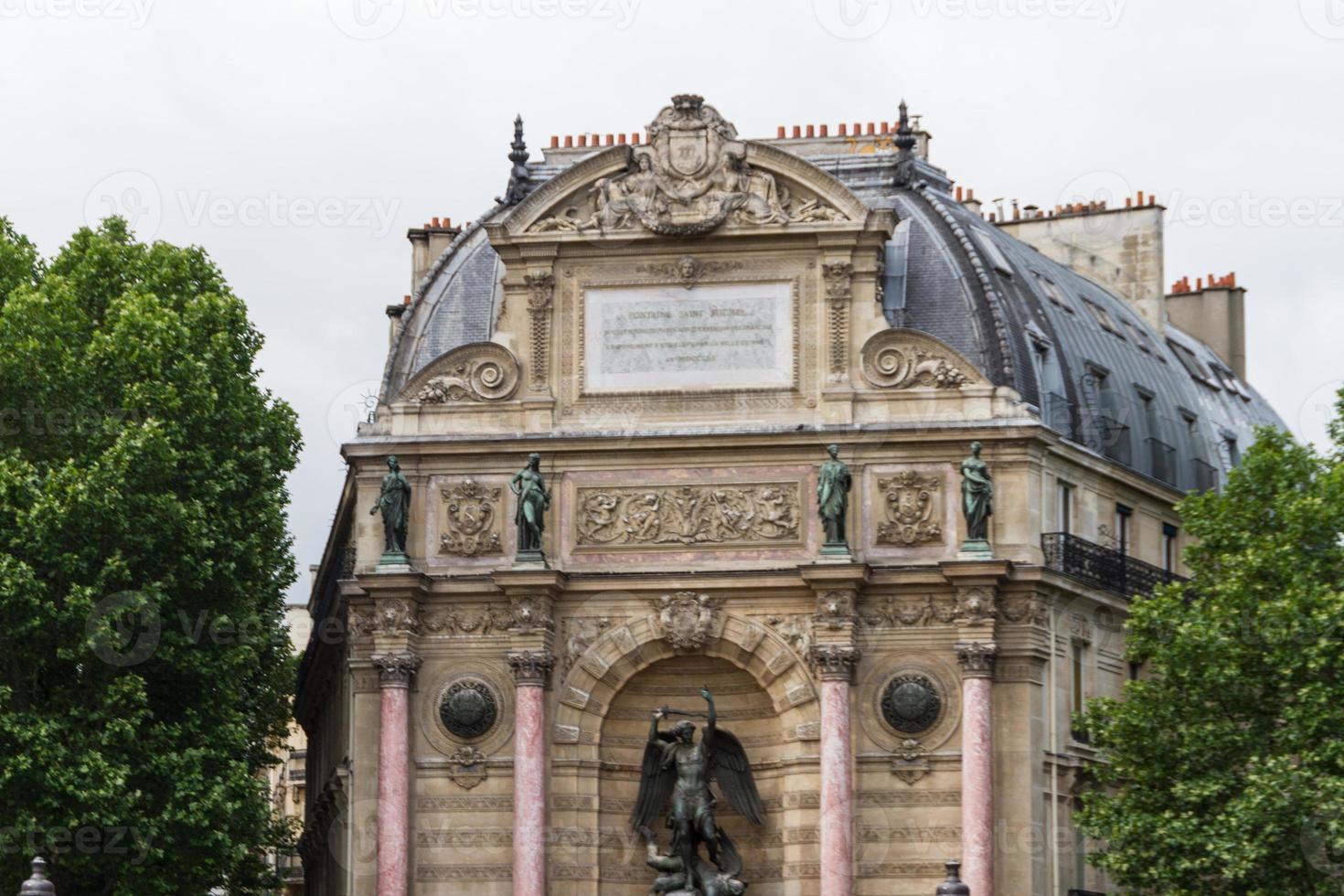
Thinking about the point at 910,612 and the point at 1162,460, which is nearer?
the point at 910,612

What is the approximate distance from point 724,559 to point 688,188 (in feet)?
23.2

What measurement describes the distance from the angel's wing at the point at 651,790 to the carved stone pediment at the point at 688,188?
1000 centimetres

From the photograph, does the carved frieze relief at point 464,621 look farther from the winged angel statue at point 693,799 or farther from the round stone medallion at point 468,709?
the winged angel statue at point 693,799

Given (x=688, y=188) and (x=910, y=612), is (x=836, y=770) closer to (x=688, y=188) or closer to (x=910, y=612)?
(x=910, y=612)

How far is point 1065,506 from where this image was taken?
70.6 metres

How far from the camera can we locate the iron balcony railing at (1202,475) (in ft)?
254

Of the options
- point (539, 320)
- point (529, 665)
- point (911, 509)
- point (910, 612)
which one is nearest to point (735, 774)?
point (529, 665)

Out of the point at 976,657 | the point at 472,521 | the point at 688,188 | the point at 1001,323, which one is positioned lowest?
the point at 976,657

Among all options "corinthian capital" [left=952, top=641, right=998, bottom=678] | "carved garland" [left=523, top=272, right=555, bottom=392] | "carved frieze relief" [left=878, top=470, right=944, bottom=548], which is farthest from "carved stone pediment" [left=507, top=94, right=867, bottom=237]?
"corinthian capital" [left=952, top=641, right=998, bottom=678]

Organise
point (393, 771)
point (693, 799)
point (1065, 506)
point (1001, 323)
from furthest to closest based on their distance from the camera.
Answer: point (1065, 506), point (1001, 323), point (393, 771), point (693, 799)

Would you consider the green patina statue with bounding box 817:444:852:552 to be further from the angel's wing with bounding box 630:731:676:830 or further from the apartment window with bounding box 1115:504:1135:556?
the apartment window with bounding box 1115:504:1135:556

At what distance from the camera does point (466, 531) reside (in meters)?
69.9

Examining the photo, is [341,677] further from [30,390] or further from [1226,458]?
[1226,458]

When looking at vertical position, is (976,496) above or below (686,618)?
above
